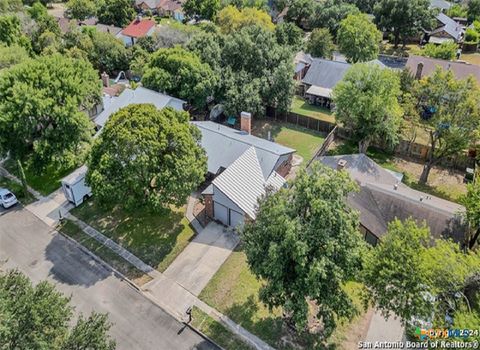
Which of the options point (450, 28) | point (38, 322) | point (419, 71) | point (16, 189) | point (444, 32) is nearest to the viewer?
point (38, 322)

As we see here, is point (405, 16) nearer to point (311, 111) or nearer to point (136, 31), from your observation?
point (311, 111)

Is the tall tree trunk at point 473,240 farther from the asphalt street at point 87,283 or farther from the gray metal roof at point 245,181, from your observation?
the asphalt street at point 87,283

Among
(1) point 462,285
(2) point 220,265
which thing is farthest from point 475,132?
(2) point 220,265

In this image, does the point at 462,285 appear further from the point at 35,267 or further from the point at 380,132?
the point at 35,267

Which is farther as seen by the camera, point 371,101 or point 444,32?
point 444,32

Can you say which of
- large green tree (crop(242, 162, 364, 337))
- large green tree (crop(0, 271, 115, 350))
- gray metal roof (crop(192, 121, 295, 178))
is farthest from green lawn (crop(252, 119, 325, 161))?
large green tree (crop(0, 271, 115, 350))

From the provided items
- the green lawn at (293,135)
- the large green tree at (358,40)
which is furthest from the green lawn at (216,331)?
the large green tree at (358,40)

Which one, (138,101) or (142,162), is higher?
(142,162)

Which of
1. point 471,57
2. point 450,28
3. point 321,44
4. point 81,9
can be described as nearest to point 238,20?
point 321,44
